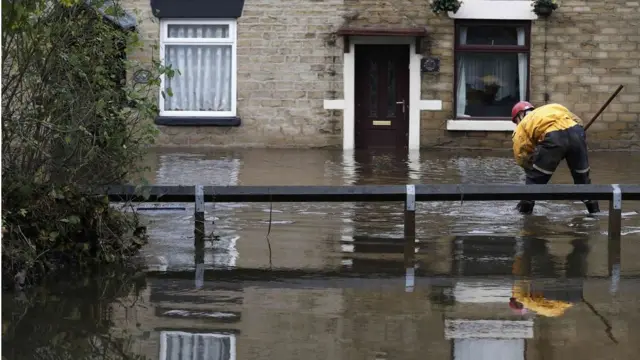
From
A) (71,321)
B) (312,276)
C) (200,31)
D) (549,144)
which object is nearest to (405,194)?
(312,276)

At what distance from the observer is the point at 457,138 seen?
64.9 ft

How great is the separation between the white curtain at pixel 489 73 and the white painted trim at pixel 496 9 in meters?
0.56

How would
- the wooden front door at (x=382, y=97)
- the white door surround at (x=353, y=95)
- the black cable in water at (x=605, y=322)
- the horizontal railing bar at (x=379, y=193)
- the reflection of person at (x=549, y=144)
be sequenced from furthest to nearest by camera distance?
the wooden front door at (x=382, y=97)
the white door surround at (x=353, y=95)
the reflection of person at (x=549, y=144)
the horizontal railing bar at (x=379, y=193)
the black cable in water at (x=605, y=322)

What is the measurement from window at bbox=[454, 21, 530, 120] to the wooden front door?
100cm

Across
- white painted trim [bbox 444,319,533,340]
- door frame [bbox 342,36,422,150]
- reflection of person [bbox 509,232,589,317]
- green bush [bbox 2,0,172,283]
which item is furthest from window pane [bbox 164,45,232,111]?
white painted trim [bbox 444,319,533,340]

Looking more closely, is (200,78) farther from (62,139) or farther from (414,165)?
(62,139)

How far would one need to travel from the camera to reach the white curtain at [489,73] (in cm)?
1975

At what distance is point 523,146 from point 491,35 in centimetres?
873

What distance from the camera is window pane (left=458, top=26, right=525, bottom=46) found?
19.7 m

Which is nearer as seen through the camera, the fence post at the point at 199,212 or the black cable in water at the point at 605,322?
the black cable in water at the point at 605,322

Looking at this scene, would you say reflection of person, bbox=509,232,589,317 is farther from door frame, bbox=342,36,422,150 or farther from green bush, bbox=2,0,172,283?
door frame, bbox=342,36,422,150

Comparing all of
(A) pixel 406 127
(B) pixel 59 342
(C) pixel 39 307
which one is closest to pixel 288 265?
(C) pixel 39 307

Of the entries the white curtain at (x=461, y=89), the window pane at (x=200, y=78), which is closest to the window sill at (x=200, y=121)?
the window pane at (x=200, y=78)

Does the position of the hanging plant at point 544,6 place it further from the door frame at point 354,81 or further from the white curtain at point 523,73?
the door frame at point 354,81
